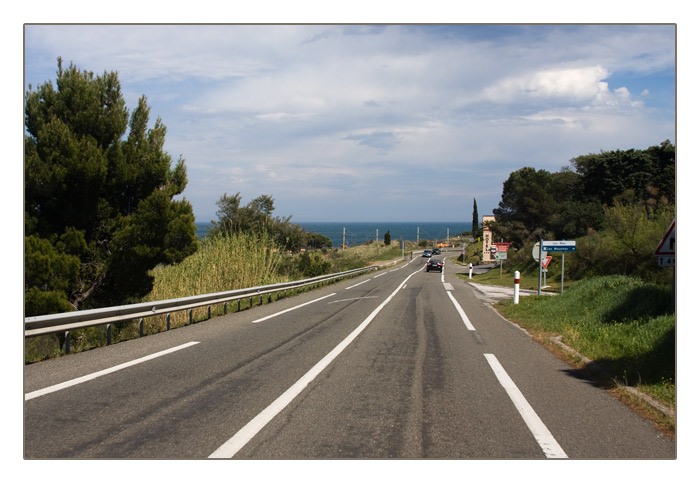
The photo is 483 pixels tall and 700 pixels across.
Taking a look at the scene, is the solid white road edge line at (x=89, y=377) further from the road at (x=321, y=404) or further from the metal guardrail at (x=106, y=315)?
the metal guardrail at (x=106, y=315)

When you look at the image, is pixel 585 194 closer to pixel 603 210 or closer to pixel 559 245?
pixel 603 210

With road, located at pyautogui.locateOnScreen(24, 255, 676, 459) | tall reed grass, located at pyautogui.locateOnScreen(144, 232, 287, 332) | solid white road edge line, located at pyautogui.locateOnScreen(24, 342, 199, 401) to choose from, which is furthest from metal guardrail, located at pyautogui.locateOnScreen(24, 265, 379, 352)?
solid white road edge line, located at pyautogui.locateOnScreen(24, 342, 199, 401)

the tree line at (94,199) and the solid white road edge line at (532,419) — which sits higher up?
the tree line at (94,199)

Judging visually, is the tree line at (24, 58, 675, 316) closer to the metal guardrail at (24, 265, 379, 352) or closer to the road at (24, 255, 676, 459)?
the metal guardrail at (24, 265, 379, 352)

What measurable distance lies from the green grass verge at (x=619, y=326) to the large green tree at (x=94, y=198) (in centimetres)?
1029

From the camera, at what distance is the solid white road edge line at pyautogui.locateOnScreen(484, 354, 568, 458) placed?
14.3 ft

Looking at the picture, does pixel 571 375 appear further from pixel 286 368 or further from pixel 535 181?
pixel 535 181

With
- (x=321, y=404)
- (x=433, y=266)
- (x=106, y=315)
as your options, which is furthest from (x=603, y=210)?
(x=321, y=404)

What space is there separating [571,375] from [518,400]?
209 cm

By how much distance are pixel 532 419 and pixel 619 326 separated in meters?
6.29

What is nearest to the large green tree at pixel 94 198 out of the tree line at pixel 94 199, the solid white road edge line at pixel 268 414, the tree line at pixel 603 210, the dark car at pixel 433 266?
the tree line at pixel 94 199

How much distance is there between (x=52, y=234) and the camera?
1384 centimetres

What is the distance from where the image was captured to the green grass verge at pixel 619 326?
23.9ft

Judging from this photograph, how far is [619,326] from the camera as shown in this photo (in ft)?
34.3
